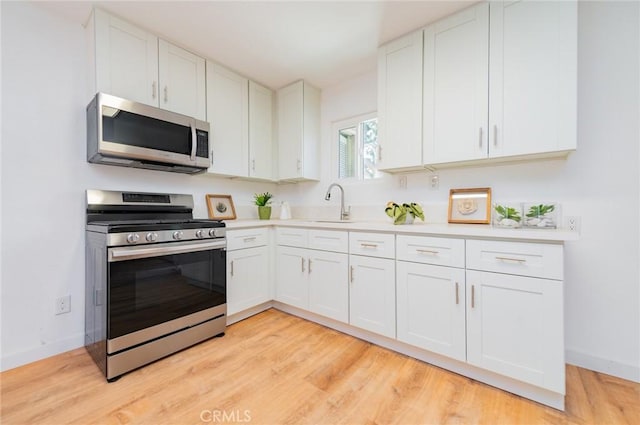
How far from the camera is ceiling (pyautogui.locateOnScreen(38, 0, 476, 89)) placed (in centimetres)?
185

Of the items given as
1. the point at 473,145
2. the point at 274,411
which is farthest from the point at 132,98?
the point at 473,145

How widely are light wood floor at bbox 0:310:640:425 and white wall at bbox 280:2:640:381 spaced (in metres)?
0.24

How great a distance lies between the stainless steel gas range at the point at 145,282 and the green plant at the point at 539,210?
6.85 ft

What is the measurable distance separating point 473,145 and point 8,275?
3.14m

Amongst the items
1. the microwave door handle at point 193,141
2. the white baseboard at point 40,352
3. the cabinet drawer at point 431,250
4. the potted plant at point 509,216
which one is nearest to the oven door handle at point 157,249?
the microwave door handle at point 193,141

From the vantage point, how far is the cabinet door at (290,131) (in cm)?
293

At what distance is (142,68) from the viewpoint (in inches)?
81.3

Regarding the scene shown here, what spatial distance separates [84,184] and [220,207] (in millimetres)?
1087

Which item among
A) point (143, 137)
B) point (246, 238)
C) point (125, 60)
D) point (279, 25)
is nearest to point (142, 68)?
point (125, 60)

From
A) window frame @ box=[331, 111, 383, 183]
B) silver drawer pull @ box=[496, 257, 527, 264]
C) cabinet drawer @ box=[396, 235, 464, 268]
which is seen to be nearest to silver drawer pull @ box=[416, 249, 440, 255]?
cabinet drawer @ box=[396, 235, 464, 268]

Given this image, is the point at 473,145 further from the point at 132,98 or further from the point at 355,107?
the point at 132,98

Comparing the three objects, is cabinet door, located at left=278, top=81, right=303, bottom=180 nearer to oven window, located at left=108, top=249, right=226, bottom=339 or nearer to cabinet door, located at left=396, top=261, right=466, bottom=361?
oven window, located at left=108, top=249, right=226, bottom=339

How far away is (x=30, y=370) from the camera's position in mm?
1703

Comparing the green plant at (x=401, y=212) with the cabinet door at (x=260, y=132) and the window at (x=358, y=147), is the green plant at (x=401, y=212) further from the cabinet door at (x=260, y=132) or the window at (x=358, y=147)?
the cabinet door at (x=260, y=132)
